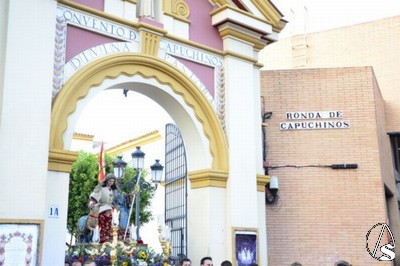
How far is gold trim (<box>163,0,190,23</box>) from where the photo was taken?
1062 centimetres

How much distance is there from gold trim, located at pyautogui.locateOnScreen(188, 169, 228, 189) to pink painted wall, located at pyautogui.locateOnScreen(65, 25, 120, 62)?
311 centimetres

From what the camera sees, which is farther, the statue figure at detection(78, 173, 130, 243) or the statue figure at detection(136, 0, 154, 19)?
the statue figure at detection(136, 0, 154, 19)

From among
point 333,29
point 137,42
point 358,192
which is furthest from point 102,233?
point 333,29

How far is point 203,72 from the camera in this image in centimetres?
1101

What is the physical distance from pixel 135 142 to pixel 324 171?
15518 millimetres

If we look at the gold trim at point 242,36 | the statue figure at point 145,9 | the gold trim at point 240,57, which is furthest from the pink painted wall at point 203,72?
the statue figure at point 145,9

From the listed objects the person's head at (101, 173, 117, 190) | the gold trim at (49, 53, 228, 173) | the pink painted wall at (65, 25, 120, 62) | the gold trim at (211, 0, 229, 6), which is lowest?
the person's head at (101, 173, 117, 190)

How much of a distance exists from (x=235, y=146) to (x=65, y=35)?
12.9ft

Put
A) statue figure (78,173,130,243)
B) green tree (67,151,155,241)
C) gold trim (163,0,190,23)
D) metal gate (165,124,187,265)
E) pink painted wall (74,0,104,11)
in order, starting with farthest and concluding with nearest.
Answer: green tree (67,151,155,241) → metal gate (165,124,187,265) → gold trim (163,0,190,23) → statue figure (78,173,130,243) → pink painted wall (74,0,104,11)

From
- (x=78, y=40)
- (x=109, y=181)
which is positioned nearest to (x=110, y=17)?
(x=78, y=40)

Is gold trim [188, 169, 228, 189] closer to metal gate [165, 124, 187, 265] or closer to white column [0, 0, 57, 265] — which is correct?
metal gate [165, 124, 187, 265]

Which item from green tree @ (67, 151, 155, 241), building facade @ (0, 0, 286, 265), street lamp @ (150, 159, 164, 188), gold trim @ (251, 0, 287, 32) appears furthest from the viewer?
green tree @ (67, 151, 155, 241)

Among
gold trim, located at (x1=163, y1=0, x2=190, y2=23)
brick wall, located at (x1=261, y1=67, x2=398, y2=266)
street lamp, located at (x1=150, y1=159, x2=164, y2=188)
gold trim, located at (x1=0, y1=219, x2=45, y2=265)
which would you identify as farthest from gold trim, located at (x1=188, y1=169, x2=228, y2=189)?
gold trim, located at (x1=0, y1=219, x2=45, y2=265)

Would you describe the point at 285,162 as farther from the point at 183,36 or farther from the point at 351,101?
the point at 183,36
